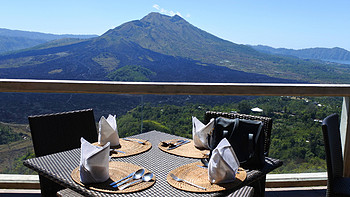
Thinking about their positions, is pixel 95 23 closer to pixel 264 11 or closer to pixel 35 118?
pixel 264 11

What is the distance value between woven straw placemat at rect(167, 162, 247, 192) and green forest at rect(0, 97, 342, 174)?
119 centimetres

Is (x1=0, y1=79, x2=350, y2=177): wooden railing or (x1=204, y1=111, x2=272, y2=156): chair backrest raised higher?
(x1=0, y1=79, x2=350, y2=177): wooden railing

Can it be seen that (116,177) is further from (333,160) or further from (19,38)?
(19,38)

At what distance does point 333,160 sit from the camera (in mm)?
2174

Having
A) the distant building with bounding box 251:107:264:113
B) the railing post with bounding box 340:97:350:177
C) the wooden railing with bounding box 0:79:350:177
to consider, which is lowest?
the railing post with bounding box 340:97:350:177

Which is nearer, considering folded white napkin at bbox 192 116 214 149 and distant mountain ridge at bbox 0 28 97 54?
folded white napkin at bbox 192 116 214 149

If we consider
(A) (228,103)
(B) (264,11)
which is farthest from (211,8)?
(A) (228,103)

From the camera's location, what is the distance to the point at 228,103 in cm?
316

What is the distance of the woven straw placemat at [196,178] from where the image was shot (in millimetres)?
1551

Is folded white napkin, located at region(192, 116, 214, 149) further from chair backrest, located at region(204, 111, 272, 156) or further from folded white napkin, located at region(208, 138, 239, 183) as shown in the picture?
folded white napkin, located at region(208, 138, 239, 183)

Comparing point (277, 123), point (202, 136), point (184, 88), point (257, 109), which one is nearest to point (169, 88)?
point (184, 88)

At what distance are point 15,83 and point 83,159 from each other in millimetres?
1863

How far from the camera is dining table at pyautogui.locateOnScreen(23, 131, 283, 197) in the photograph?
1.51m

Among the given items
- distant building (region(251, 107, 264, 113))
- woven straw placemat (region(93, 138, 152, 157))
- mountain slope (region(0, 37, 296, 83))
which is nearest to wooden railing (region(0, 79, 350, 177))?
distant building (region(251, 107, 264, 113))
